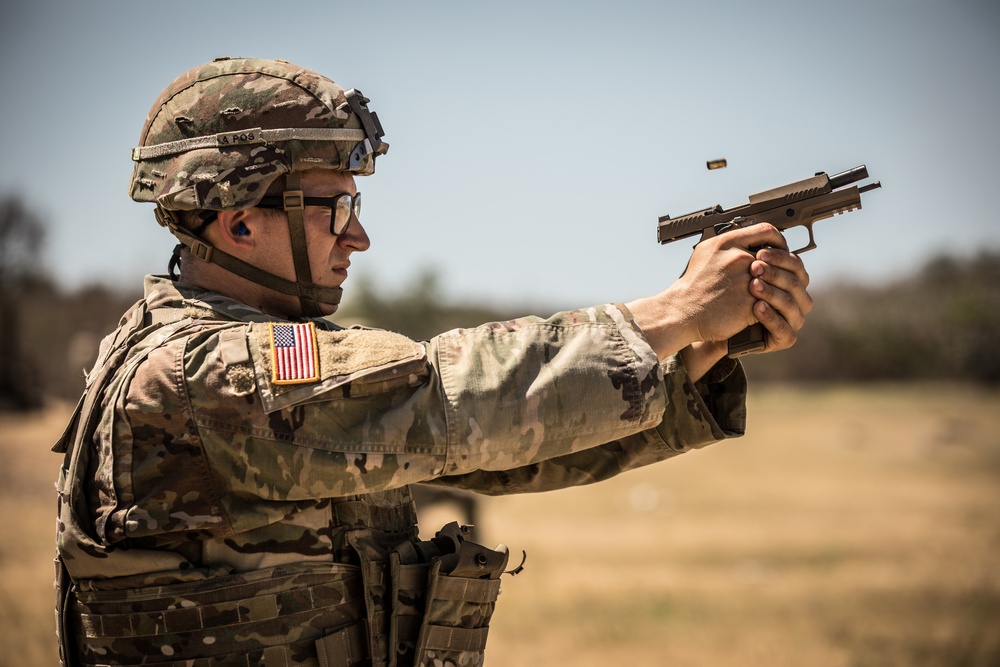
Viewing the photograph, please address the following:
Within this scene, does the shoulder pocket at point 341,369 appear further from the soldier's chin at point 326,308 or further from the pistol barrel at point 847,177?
the pistol barrel at point 847,177

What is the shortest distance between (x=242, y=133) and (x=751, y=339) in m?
→ 1.63

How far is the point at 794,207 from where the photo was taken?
9.97ft

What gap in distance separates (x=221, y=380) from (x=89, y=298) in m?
42.1

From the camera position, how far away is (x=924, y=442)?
26.4 metres

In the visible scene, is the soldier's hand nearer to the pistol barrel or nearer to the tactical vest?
the pistol barrel

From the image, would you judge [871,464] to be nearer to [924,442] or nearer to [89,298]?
[924,442]

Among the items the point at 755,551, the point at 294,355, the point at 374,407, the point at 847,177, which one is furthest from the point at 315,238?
the point at 755,551

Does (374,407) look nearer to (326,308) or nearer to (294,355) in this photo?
(294,355)

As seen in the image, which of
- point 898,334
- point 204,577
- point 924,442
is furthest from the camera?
point 898,334

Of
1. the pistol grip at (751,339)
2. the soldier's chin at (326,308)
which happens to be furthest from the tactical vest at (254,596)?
the pistol grip at (751,339)

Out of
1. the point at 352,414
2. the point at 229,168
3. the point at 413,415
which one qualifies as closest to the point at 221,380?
the point at 352,414

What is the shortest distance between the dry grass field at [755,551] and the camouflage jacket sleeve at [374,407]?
730 centimetres

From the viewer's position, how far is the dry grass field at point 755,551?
10.6 m

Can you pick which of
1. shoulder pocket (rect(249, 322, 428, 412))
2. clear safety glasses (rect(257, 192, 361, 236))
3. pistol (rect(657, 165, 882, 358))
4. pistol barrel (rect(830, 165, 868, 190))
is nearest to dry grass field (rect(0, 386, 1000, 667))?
clear safety glasses (rect(257, 192, 361, 236))
